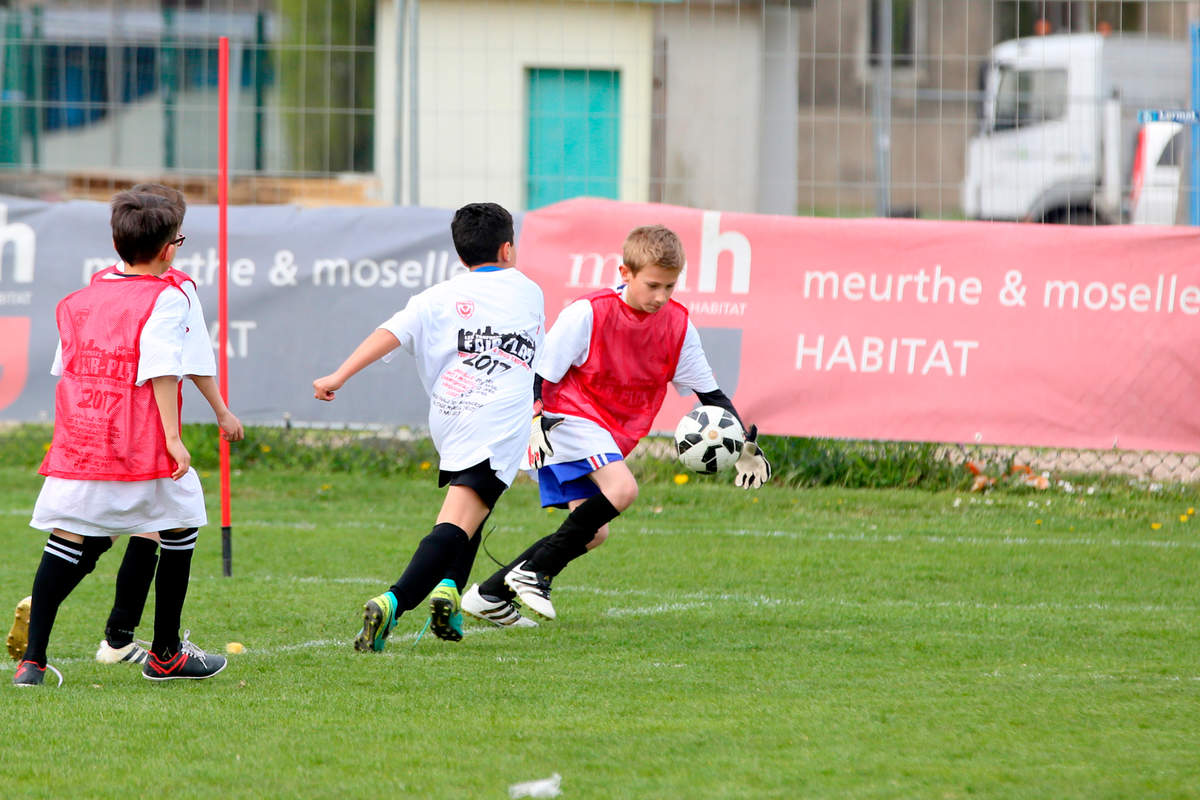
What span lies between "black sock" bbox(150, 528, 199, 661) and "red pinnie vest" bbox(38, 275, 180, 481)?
274 millimetres

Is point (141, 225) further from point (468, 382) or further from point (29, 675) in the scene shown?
point (29, 675)

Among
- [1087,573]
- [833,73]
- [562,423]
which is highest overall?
[833,73]

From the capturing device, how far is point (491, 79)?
10617 mm

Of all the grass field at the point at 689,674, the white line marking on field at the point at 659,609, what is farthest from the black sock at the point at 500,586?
the white line marking on field at the point at 659,609

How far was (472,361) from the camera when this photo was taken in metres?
5.30

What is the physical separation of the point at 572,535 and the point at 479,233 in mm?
1265

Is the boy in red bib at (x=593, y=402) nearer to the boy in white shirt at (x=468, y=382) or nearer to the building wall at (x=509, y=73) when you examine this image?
the boy in white shirt at (x=468, y=382)

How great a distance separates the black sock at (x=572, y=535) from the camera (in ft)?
19.6

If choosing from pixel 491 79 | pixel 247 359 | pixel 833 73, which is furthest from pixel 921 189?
pixel 247 359

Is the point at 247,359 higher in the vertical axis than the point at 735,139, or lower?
lower

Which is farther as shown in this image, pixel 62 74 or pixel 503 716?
pixel 62 74

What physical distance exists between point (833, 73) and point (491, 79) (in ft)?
7.47

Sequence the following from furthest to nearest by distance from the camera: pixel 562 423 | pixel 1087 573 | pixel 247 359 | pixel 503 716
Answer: pixel 247 359, pixel 1087 573, pixel 562 423, pixel 503 716

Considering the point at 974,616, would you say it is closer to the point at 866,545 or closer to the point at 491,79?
the point at 866,545
